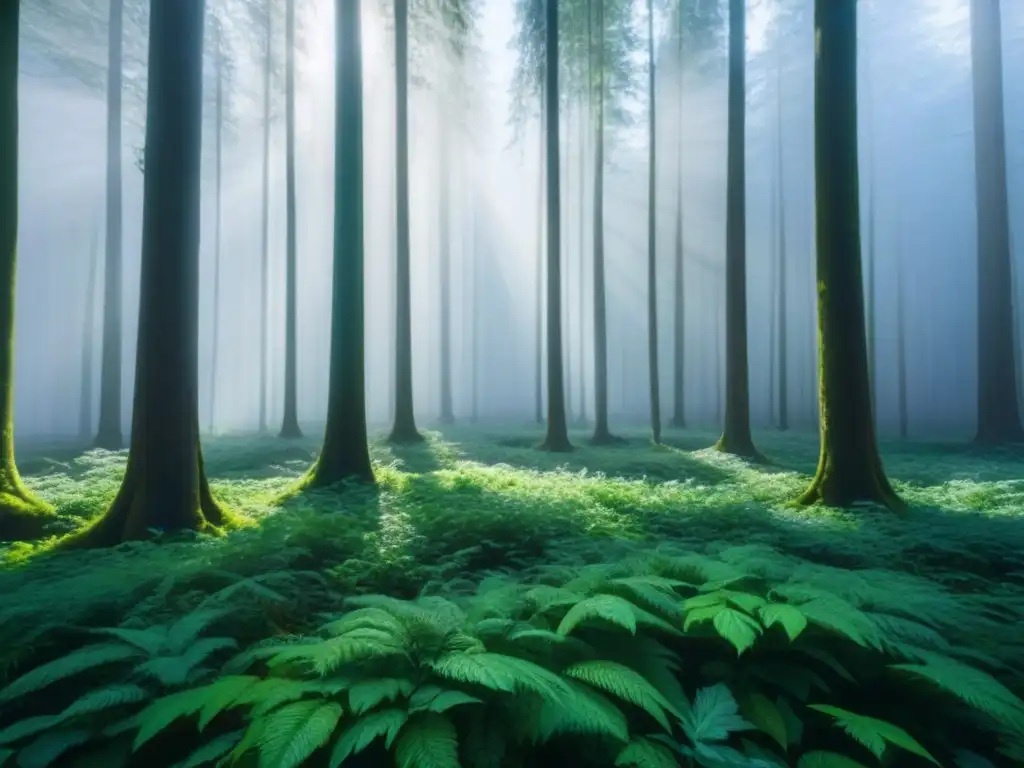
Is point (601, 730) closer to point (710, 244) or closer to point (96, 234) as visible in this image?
point (96, 234)

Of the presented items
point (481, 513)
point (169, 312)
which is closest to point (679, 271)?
point (481, 513)

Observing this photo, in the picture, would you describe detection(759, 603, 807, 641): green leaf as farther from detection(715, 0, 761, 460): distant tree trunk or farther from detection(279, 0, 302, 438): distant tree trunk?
detection(279, 0, 302, 438): distant tree trunk

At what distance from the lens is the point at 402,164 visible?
1638 centimetres

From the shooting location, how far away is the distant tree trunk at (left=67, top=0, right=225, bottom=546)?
6.18 meters

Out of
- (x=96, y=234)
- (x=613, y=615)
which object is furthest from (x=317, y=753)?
(x=96, y=234)

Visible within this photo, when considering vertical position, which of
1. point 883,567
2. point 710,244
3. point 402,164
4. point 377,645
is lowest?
point 883,567

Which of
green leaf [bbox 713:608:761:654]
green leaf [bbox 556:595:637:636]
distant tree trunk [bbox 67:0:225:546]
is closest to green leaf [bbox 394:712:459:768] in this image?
green leaf [bbox 556:595:637:636]

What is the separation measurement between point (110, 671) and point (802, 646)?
356 centimetres

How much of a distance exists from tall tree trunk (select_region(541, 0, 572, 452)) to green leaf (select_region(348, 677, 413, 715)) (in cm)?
1235

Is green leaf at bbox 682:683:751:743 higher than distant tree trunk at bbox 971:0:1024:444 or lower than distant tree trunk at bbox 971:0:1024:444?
lower

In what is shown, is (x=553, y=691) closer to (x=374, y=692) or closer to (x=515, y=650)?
(x=515, y=650)

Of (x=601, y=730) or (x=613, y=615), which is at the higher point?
(x=613, y=615)

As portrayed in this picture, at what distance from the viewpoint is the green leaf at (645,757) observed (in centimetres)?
206

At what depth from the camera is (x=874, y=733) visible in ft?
7.33
